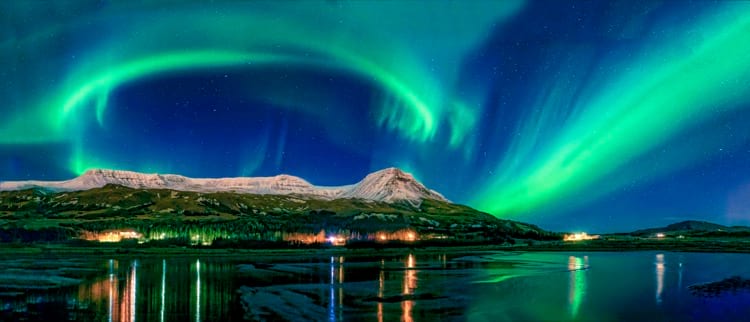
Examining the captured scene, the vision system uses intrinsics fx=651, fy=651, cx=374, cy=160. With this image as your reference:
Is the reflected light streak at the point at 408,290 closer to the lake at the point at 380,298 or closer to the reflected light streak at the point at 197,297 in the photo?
the lake at the point at 380,298

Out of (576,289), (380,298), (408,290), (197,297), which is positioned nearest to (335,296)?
(380,298)

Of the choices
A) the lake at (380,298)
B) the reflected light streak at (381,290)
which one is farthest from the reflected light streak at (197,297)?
the reflected light streak at (381,290)

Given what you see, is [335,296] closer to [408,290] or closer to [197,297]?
[408,290]

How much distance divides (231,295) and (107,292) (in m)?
11.7

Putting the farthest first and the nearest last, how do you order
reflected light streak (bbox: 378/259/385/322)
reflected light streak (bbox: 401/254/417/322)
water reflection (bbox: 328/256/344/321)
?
water reflection (bbox: 328/256/344/321), reflected light streak (bbox: 378/259/385/322), reflected light streak (bbox: 401/254/417/322)

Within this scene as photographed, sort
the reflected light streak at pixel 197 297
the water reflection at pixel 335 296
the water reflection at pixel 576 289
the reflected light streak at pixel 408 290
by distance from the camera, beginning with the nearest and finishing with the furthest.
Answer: the reflected light streak at pixel 408 290
the reflected light streak at pixel 197 297
the water reflection at pixel 335 296
the water reflection at pixel 576 289

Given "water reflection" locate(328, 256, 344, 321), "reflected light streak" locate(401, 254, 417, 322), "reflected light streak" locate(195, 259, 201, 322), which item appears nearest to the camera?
"reflected light streak" locate(401, 254, 417, 322)

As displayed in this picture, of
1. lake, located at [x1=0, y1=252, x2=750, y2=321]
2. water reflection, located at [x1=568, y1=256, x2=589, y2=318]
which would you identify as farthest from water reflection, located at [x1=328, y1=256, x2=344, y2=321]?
water reflection, located at [x1=568, y1=256, x2=589, y2=318]

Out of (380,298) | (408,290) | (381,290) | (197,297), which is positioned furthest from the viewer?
(381,290)

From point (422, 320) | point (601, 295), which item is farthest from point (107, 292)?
point (601, 295)

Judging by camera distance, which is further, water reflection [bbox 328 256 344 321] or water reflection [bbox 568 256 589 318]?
water reflection [bbox 568 256 589 318]

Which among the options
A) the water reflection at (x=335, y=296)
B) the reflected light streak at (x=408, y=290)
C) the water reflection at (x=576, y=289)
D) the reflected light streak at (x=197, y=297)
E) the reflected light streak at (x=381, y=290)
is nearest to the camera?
the reflected light streak at (x=408, y=290)

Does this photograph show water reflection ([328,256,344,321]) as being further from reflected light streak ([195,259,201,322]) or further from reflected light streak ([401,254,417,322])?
reflected light streak ([195,259,201,322])

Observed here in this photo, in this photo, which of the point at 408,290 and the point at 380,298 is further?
the point at 408,290
